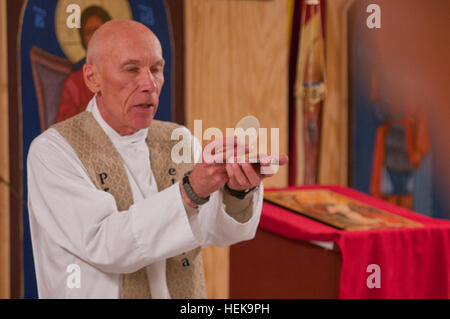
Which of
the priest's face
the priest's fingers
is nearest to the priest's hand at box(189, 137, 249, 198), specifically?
the priest's fingers

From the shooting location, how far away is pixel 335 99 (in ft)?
8.95

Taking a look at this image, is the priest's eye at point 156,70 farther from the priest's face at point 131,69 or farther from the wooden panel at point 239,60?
the wooden panel at point 239,60

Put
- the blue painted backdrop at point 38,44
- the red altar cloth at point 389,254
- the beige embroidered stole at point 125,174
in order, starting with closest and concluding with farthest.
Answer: the beige embroidered stole at point 125,174 < the blue painted backdrop at point 38,44 < the red altar cloth at point 389,254

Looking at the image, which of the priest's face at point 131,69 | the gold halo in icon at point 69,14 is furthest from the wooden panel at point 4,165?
the priest's face at point 131,69

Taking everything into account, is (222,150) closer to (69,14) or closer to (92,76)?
(92,76)

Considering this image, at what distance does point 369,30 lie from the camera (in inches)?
108

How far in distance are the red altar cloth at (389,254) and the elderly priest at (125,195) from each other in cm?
65

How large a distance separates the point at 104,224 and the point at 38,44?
0.77 metres

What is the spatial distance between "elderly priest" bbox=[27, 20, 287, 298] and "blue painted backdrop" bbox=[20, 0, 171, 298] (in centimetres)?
31

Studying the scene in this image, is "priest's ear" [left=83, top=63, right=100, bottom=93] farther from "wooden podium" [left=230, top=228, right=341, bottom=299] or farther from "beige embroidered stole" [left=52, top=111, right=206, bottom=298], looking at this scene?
"wooden podium" [left=230, top=228, right=341, bottom=299]

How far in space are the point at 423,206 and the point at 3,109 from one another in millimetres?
1729

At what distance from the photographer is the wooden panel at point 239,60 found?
7.57ft

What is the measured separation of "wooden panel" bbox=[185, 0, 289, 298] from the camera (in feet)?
7.57

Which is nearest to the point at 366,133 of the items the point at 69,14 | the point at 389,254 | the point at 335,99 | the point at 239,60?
the point at 335,99
